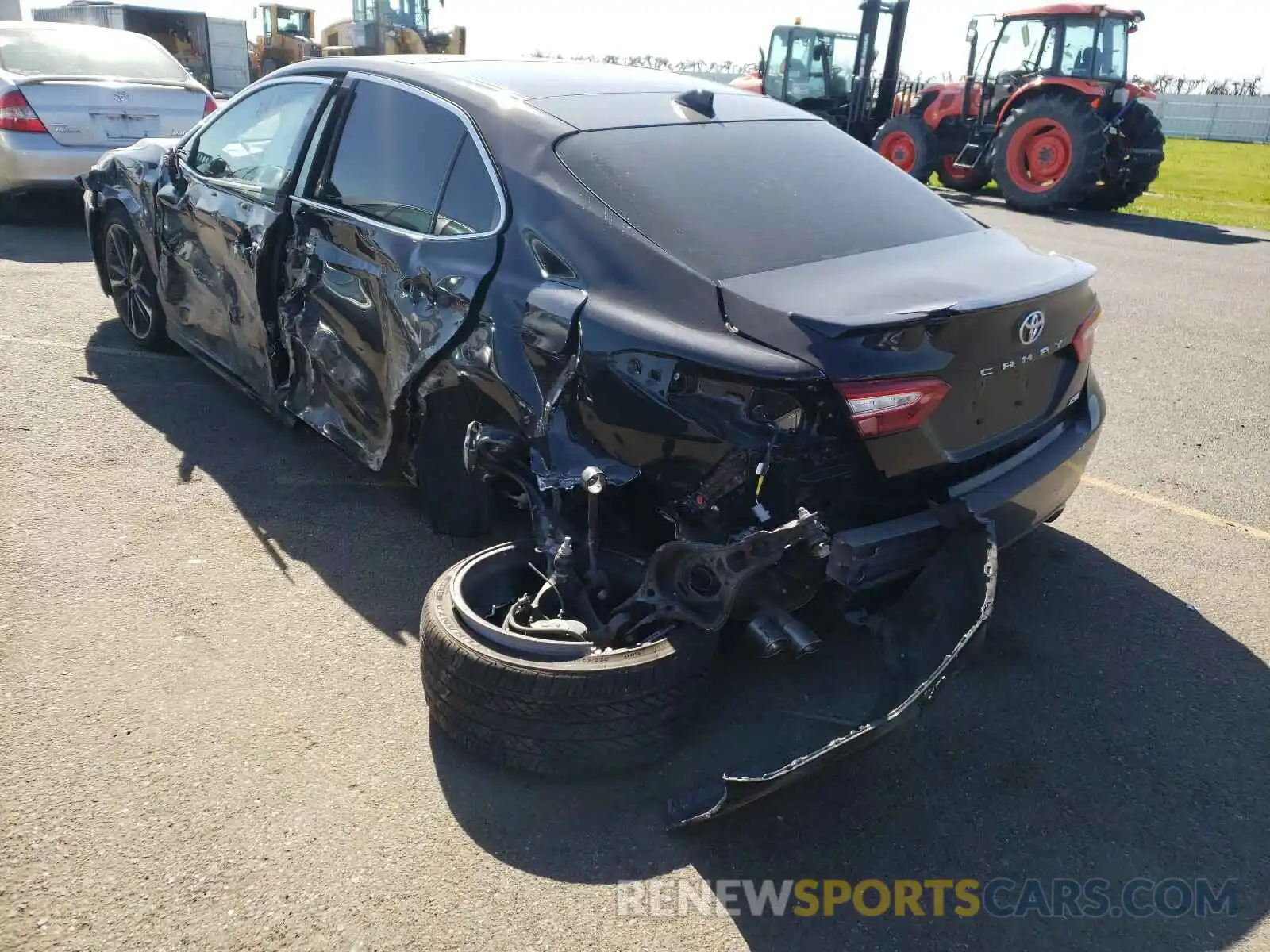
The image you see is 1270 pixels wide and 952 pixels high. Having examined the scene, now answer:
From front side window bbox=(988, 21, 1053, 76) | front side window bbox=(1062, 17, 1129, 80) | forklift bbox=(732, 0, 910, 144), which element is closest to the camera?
front side window bbox=(1062, 17, 1129, 80)

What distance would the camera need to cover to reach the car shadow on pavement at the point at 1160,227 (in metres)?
12.1

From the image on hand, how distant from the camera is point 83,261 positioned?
8.06 m

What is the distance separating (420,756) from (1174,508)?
3437 mm

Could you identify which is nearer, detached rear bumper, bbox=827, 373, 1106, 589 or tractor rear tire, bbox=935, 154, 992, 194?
detached rear bumper, bbox=827, 373, 1106, 589

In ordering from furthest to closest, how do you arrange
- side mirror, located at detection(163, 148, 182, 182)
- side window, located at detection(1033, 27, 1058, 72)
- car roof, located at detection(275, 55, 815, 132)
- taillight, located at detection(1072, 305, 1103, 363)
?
1. side window, located at detection(1033, 27, 1058, 72)
2. side mirror, located at detection(163, 148, 182, 182)
3. car roof, located at detection(275, 55, 815, 132)
4. taillight, located at detection(1072, 305, 1103, 363)

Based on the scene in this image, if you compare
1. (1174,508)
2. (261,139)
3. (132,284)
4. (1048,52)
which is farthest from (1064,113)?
(132,284)

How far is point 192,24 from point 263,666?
28787 millimetres

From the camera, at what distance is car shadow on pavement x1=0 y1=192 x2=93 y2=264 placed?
8164 mm

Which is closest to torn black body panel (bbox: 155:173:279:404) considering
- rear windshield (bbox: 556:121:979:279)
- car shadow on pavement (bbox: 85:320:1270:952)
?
car shadow on pavement (bbox: 85:320:1270:952)

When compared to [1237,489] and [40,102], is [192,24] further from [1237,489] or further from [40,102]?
[1237,489]

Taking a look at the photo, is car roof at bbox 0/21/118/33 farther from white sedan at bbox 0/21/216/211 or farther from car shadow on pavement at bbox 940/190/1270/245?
car shadow on pavement at bbox 940/190/1270/245

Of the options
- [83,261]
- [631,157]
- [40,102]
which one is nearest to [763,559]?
[631,157]

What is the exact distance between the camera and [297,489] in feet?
14.0

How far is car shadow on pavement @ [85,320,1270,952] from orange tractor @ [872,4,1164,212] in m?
11.3
